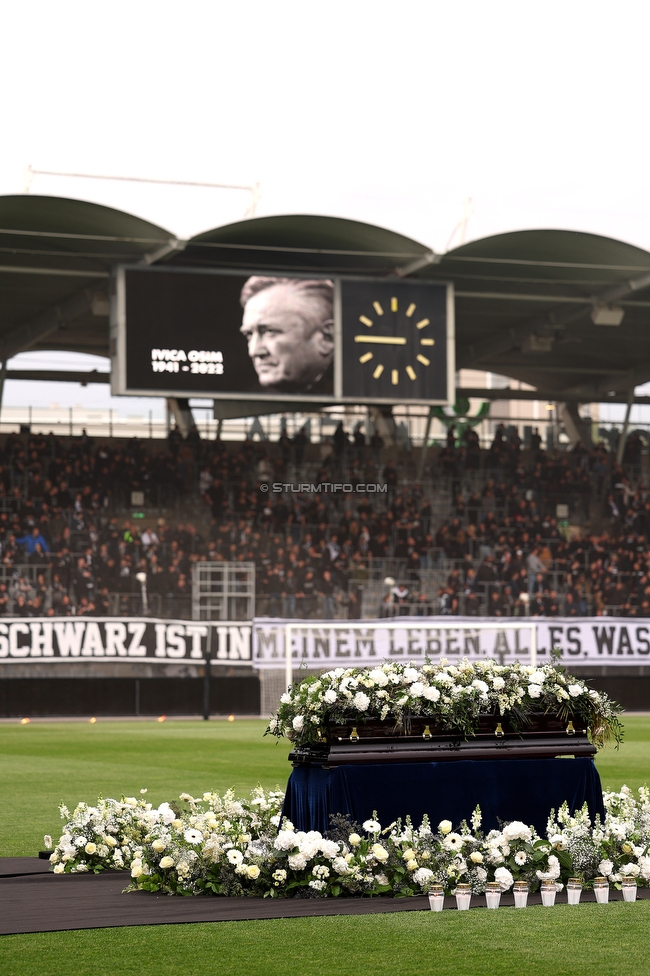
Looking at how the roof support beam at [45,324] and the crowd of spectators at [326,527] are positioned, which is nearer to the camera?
the roof support beam at [45,324]

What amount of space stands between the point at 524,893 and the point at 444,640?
882 inches

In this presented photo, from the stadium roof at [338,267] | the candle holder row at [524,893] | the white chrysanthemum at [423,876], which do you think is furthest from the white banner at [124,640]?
the candle holder row at [524,893]

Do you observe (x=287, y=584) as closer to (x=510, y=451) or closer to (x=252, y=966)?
(x=510, y=451)

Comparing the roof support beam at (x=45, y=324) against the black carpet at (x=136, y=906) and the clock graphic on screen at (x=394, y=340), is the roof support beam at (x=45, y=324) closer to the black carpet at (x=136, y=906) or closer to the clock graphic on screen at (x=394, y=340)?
the clock graphic on screen at (x=394, y=340)

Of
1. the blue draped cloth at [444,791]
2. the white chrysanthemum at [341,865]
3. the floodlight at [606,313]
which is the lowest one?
the white chrysanthemum at [341,865]

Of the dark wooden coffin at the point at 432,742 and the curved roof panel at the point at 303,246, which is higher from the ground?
the curved roof panel at the point at 303,246

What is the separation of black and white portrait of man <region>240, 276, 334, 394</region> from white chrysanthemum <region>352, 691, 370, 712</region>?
70.9 feet

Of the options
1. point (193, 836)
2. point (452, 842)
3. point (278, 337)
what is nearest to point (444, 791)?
point (452, 842)

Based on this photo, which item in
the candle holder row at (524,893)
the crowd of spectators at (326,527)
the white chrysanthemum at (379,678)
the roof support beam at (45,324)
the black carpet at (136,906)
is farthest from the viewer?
the crowd of spectators at (326,527)

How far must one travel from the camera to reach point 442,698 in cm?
Result: 848

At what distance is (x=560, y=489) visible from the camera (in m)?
40.5

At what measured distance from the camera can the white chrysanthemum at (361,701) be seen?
826 centimetres

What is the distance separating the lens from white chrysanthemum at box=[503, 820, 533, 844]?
7.91 meters

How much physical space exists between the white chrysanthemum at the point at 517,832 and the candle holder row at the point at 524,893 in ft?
0.97
